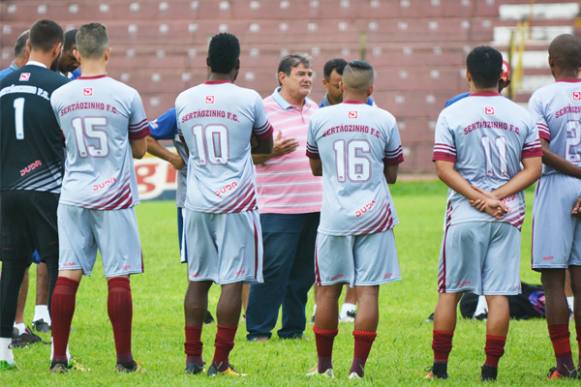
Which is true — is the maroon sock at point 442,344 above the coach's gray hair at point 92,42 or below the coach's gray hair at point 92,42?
below

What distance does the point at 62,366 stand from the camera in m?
7.33

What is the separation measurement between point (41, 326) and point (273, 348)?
7.11ft

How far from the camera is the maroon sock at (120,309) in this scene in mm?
7180

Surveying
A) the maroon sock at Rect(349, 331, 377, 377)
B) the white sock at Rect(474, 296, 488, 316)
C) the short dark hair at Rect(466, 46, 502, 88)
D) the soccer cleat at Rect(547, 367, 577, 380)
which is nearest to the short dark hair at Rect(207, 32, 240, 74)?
the short dark hair at Rect(466, 46, 502, 88)

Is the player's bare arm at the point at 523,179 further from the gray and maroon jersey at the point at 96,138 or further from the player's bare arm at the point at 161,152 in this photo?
the player's bare arm at the point at 161,152

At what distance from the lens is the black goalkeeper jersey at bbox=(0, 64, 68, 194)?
24.9 feet

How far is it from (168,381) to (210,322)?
3430 mm

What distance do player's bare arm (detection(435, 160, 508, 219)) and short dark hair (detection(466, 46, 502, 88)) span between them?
1.80ft

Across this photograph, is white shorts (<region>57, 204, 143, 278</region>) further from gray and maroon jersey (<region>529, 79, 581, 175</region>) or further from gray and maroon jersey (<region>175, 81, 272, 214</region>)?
gray and maroon jersey (<region>529, 79, 581, 175</region>)

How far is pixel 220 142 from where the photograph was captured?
23.6 feet

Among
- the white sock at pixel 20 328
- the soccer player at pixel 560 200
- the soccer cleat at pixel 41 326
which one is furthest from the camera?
the soccer cleat at pixel 41 326

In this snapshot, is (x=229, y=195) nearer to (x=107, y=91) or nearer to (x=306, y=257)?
(x=107, y=91)

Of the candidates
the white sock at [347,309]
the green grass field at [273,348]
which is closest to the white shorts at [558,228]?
the green grass field at [273,348]

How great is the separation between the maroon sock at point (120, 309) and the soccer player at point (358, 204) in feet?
4.04
